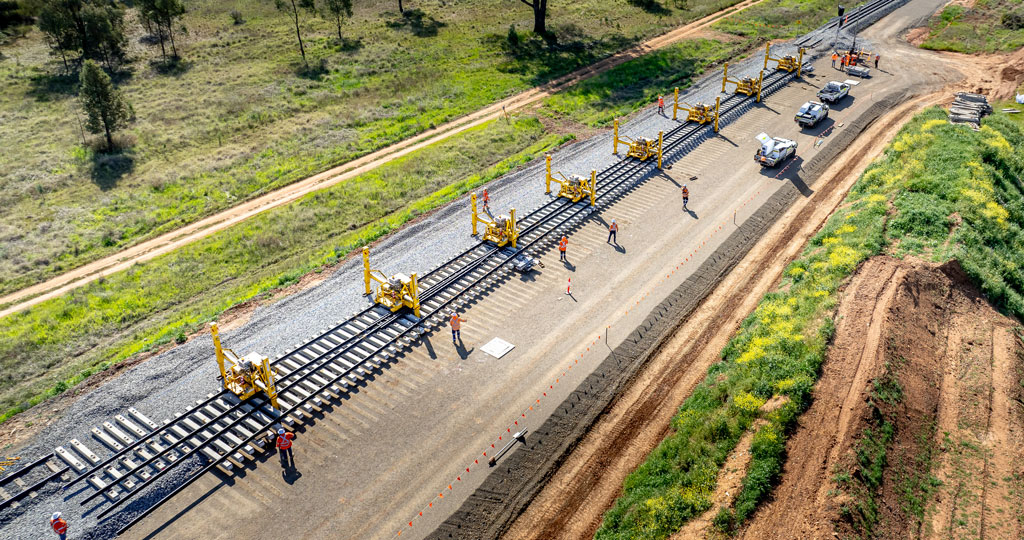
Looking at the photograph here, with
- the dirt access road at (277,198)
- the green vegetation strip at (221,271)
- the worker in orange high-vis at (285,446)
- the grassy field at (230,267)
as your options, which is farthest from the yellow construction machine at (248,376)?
the dirt access road at (277,198)

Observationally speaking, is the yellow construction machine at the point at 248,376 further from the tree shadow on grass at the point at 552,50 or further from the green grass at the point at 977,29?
the green grass at the point at 977,29

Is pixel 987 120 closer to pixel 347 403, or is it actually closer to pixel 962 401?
pixel 962 401

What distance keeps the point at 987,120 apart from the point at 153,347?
49244 mm

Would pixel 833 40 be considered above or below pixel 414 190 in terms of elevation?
above

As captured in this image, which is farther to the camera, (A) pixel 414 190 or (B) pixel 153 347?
(A) pixel 414 190

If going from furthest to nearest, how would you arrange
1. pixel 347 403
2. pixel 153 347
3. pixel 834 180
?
pixel 834 180 < pixel 153 347 < pixel 347 403

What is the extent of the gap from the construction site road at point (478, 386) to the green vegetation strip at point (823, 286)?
1.63 meters

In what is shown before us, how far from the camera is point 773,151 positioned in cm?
3959

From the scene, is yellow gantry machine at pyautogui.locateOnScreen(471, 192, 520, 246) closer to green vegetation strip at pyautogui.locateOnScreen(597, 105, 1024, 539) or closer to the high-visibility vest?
green vegetation strip at pyautogui.locateOnScreen(597, 105, 1024, 539)

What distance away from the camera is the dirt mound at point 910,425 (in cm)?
1822

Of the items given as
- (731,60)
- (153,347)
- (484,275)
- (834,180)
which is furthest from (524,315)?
(731,60)

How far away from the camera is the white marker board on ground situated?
84.7 feet

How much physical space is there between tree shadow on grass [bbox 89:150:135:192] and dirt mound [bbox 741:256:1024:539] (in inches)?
1696

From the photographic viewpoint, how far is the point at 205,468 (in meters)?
20.8
